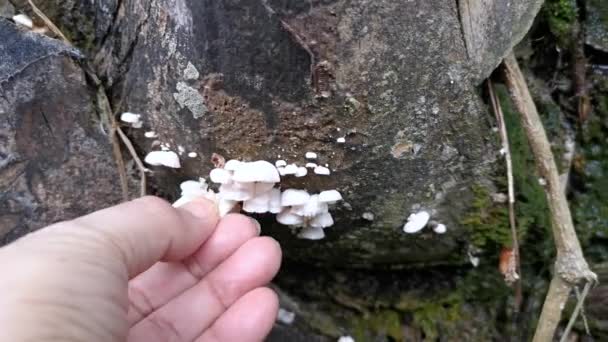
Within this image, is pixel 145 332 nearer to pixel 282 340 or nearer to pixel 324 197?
pixel 324 197

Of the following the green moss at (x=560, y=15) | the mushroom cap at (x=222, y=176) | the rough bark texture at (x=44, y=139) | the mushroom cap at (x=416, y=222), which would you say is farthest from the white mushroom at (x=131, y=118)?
the green moss at (x=560, y=15)

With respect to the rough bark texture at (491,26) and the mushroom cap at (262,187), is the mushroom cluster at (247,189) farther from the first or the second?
the rough bark texture at (491,26)

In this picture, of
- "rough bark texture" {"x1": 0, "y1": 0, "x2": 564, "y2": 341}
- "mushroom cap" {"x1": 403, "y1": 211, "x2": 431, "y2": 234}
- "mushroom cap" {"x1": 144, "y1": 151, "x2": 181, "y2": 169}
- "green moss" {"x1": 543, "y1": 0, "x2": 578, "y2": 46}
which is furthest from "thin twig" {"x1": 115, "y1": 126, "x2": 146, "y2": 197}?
"green moss" {"x1": 543, "y1": 0, "x2": 578, "y2": 46}

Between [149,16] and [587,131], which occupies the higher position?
[149,16]

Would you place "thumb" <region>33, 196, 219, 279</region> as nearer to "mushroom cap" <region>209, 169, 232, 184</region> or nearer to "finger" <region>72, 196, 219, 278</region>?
"finger" <region>72, 196, 219, 278</region>

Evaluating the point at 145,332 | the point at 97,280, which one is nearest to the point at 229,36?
the point at 97,280

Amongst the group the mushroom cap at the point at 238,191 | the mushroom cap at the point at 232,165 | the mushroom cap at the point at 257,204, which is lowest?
the mushroom cap at the point at 257,204

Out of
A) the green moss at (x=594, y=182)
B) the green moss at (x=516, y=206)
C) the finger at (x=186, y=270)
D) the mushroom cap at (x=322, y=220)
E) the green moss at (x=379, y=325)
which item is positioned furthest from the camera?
the green moss at (x=379, y=325)

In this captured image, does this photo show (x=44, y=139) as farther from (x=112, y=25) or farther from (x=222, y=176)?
(x=222, y=176)
